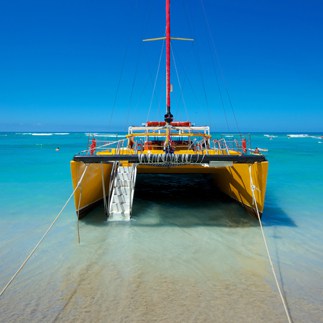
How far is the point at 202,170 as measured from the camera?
348 inches

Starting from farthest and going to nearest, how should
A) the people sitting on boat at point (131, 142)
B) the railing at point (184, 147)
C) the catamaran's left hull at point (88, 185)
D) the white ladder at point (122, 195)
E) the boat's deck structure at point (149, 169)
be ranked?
the people sitting on boat at point (131, 142) → the railing at point (184, 147) → the white ladder at point (122, 195) → the catamaran's left hull at point (88, 185) → the boat's deck structure at point (149, 169)

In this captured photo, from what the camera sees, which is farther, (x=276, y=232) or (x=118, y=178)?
(x=118, y=178)

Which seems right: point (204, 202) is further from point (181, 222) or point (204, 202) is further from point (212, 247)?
point (212, 247)

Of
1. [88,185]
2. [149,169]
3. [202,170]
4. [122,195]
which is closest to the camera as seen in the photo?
[88,185]

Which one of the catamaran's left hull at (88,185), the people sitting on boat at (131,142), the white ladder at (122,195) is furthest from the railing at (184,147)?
the white ladder at (122,195)

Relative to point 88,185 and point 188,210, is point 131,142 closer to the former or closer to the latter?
point 88,185

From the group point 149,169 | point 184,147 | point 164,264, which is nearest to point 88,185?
point 149,169

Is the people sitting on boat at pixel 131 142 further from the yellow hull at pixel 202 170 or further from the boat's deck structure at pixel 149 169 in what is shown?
the yellow hull at pixel 202 170

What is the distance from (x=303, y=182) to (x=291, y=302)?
1193 cm

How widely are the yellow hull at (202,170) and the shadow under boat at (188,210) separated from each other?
37 cm

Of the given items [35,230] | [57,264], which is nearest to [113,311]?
[57,264]

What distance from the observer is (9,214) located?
841 cm

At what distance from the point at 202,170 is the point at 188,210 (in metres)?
1.39

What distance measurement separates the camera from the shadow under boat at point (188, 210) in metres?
7.55
